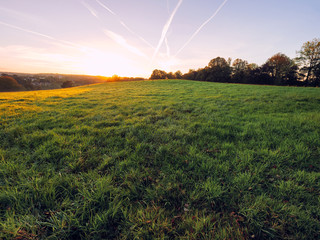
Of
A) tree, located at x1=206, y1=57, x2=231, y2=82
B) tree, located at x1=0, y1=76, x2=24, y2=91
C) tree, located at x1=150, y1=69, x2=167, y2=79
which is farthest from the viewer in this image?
tree, located at x1=0, y1=76, x2=24, y2=91

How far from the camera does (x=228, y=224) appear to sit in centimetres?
174

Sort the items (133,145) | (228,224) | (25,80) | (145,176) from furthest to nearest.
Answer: (25,80) → (133,145) → (145,176) → (228,224)

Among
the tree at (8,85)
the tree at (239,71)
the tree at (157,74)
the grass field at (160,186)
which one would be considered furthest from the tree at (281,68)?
the tree at (8,85)

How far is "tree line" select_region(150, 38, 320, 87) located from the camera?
1636 inches

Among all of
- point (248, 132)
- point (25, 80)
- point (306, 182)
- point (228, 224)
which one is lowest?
point (228, 224)

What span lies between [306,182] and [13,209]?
5.06 meters

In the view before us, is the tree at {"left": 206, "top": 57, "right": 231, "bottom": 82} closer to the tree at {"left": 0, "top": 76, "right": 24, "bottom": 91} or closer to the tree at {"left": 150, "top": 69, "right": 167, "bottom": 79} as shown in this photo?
the tree at {"left": 150, "top": 69, "right": 167, "bottom": 79}

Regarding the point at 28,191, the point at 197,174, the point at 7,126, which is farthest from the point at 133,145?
the point at 7,126

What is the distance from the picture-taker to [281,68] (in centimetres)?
4978

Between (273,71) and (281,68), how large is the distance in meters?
2.70

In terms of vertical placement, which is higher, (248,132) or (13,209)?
(248,132)

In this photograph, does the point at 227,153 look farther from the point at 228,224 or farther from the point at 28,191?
the point at 28,191

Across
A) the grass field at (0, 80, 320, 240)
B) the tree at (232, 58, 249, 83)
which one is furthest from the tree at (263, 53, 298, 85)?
the grass field at (0, 80, 320, 240)

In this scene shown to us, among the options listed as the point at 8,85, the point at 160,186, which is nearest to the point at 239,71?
the point at 160,186
